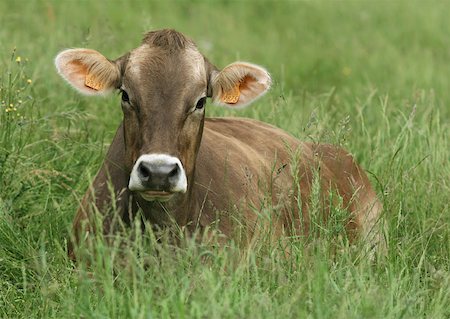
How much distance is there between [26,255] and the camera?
5.29m

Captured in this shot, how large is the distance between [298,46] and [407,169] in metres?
5.40

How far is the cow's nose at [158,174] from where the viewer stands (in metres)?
4.82

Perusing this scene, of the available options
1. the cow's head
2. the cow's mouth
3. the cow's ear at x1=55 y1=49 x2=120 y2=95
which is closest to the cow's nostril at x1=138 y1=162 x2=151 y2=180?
the cow's head

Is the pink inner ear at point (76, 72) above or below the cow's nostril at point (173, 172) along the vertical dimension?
above

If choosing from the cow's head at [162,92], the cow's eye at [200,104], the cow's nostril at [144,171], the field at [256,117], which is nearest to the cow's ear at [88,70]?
the cow's head at [162,92]

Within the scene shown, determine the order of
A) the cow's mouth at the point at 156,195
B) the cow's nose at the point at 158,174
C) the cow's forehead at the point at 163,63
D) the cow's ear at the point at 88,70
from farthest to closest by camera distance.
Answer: the cow's ear at the point at 88,70 → the cow's forehead at the point at 163,63 → the cow's mouth at the point at 156,195 → the cow's nose at the point at 158,174

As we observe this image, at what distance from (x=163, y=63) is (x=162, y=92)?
0.18 m

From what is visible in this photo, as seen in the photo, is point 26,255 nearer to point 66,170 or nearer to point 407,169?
point 66,170

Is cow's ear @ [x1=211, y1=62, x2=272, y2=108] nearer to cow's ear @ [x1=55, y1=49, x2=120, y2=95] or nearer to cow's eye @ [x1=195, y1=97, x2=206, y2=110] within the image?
cow's eye @ [x1=195, y1=97, x2=206, y2=110]

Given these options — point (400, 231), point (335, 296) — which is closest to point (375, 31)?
point (400, 231)

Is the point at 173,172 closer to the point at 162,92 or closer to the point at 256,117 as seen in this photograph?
the point at 162,92

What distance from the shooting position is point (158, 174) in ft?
15.8

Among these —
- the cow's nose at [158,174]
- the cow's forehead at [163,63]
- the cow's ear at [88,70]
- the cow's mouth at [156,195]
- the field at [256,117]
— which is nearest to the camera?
the field at [256,117]

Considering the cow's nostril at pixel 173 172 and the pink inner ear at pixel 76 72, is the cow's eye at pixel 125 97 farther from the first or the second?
the cow's nostril at pixel 173 172
